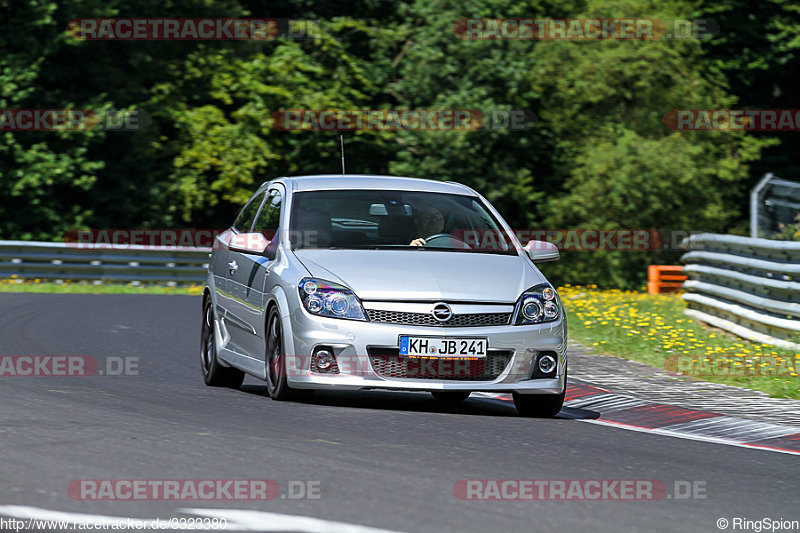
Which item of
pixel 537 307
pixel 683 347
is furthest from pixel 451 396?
pixel 683 347

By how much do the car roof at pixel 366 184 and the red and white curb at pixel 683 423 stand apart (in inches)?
69.0

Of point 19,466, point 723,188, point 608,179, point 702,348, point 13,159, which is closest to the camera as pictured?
point 19,466

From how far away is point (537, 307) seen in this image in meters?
10.1

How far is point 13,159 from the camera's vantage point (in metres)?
34.0

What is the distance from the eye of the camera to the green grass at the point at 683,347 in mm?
12812

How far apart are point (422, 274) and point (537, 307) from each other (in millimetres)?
830

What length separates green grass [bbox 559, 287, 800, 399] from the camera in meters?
12.8

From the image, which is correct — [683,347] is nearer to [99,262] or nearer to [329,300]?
[329,300]

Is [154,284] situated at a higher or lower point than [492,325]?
lower

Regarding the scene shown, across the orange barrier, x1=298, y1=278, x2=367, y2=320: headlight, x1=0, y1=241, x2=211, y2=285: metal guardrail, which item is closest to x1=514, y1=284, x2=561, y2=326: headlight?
x1=298, y1=278, x2=367, y2=320: headlight

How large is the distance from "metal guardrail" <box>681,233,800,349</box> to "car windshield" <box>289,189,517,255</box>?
436 centimetres

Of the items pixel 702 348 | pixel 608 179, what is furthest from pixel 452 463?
pixel 608 179

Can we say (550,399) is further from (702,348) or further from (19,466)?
(702,348)

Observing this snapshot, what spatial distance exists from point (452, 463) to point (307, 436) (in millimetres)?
1128
